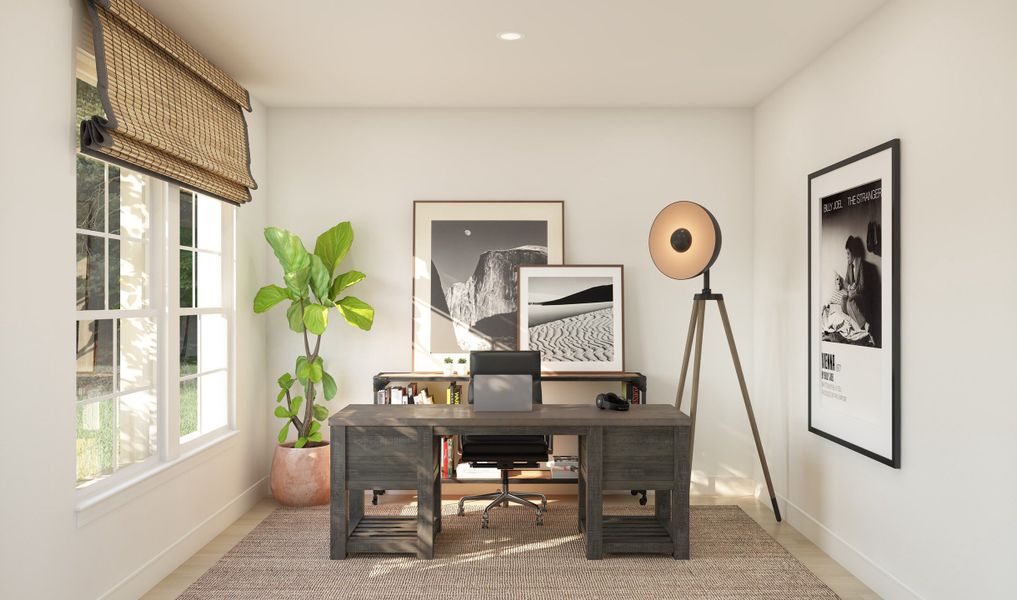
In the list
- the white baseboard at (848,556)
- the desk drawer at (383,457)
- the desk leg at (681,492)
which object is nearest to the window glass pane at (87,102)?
the desk drawer at (383,457)

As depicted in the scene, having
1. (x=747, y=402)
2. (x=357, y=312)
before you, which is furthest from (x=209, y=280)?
(x=747, y=402)

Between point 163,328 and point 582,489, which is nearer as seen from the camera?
point 163,328

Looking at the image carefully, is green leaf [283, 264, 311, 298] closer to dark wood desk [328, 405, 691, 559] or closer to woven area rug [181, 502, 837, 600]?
dark wood desk [328, 405, 691, 559]

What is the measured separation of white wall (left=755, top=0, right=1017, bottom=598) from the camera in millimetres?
2629

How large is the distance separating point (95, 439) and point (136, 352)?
497 mm

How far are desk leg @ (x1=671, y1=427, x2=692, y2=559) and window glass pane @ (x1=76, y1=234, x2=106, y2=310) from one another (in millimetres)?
2948

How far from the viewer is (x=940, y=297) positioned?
9.79ft

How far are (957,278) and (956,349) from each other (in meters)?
0.29

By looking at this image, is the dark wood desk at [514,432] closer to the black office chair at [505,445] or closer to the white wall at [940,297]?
the black office chair at [505,445]

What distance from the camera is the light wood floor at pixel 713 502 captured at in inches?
136

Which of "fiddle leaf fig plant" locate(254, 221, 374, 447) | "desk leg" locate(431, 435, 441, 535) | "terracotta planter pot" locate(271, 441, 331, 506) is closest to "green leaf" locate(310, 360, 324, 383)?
"fiddle leaf fig plant" locate(254, 221, 374, 447)

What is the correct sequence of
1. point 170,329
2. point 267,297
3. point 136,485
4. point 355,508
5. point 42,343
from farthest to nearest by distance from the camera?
point 267,297
point 355,508
point 170,329
point 136,485
point 42,343

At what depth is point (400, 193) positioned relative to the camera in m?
5.26

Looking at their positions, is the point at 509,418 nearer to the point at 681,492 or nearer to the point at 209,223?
the point at 681,492
